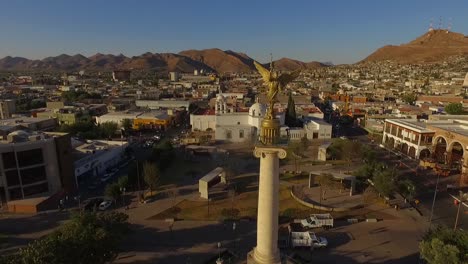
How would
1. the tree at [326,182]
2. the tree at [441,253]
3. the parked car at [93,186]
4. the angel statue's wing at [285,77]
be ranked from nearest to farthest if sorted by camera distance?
1. the angel statue's wing at [285,77]
2. the tree at [441,253]
3. the tree at [326,182]
4. the parked car at [93,186]

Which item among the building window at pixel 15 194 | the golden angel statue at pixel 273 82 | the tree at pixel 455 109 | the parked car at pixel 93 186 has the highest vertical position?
the golden angel statue at pixel 273 82

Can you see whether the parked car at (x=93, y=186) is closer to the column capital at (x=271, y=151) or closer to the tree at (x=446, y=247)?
the column capital at (x=271, y=151)

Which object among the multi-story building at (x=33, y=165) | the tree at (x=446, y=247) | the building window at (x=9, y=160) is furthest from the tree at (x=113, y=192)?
the tree at (x=446, y=247)

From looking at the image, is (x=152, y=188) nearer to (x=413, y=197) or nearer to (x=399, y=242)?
(x=399, y=242)

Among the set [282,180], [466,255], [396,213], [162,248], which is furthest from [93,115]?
[466,255]

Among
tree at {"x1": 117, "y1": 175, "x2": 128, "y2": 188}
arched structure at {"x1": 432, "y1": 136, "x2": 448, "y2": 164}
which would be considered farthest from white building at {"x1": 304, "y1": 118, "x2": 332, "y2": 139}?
tree at {"x1": 117, "y1": 175, "x2": 128, "y2": 188}

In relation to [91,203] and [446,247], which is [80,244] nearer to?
[91,203]

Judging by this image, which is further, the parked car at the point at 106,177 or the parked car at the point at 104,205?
the parked car at the point at 106,177

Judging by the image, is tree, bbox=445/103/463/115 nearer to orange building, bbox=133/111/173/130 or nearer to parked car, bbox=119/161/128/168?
orange building, bbox=133/111/173/130
